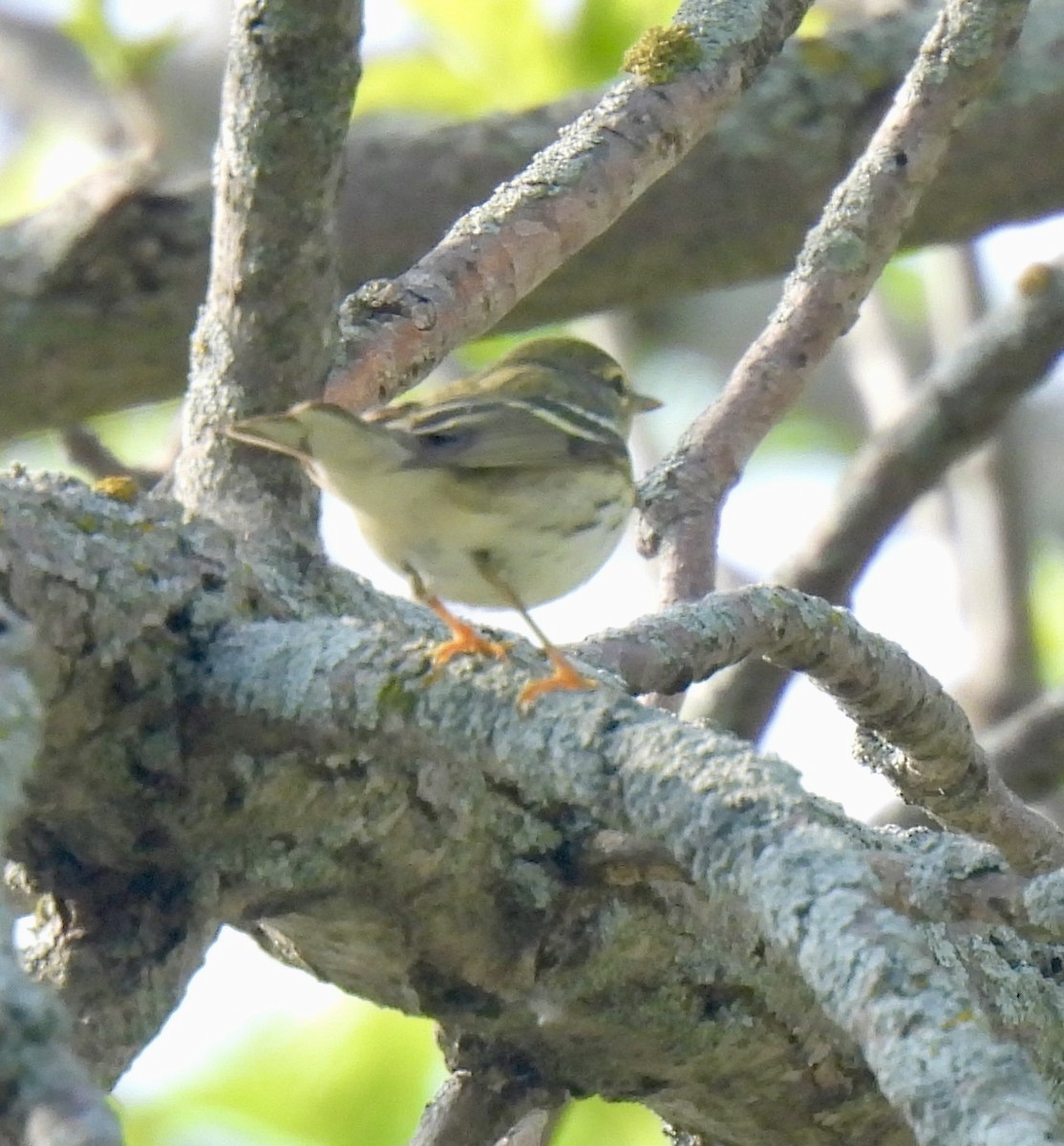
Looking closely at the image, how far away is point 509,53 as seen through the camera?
497 cm

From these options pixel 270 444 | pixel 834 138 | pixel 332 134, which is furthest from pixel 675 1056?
pixel 834 138

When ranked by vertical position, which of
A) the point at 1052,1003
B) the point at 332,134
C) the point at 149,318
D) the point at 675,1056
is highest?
the point at 149,318

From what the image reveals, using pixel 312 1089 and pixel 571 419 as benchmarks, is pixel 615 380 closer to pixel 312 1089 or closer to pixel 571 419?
pixel 571 419

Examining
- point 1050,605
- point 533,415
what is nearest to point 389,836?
point 533,415

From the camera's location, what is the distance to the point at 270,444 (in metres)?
1.99

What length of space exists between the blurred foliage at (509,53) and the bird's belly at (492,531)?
2.49m

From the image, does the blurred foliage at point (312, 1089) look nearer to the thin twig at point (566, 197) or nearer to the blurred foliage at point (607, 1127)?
the blurred foliage at point (607, 1127)

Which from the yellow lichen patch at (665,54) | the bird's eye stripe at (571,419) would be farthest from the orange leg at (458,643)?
the yellow lichen patch at (665,54)

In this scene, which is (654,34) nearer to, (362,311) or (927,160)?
(927,160)

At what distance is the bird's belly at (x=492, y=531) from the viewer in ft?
8.01

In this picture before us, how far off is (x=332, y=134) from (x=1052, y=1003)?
4.07 feet

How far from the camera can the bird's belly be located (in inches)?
96.1

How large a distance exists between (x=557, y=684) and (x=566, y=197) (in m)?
1.15

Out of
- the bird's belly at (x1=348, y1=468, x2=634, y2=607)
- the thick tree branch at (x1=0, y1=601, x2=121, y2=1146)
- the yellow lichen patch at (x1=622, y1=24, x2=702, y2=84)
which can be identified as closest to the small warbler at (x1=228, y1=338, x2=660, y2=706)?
the bird's belly at (x1=348, y1=468, x2=634, y2=607)
